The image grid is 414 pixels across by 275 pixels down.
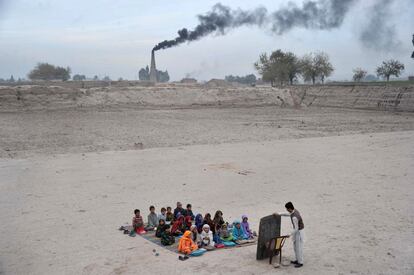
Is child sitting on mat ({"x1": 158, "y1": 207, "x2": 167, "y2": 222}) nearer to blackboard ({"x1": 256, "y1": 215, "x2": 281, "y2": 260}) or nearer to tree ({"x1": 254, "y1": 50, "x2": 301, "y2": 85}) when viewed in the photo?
blackboard ({"x1": 256, "y1": 215, "x2": 281, "y2": 260})

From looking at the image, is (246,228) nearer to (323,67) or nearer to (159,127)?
(159,127)

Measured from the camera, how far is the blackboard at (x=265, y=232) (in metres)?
9.48

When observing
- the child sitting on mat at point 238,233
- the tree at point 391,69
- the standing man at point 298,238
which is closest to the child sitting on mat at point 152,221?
the child sitting on mat at point 238,233

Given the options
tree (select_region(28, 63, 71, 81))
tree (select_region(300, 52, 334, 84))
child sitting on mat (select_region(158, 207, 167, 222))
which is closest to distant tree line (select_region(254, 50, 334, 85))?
tree (select_region(300, 52, 334, 84))

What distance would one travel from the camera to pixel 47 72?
272 feet

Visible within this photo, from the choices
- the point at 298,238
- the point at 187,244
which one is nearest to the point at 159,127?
the point at 187,244

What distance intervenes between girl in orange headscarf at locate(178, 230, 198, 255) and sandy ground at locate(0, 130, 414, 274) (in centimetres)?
27

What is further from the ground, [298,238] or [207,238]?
[298,238]

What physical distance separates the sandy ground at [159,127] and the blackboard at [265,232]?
14706 millimetres

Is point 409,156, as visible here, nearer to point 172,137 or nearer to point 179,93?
point 172,137

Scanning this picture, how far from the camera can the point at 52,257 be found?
9602 millimetres

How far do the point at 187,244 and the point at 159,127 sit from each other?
22066 mm

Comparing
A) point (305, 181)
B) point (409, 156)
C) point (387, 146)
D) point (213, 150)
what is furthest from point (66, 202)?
point (387, 146)

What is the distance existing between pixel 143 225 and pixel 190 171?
6.85 meters
